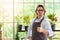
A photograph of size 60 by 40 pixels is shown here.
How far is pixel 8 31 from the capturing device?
169 inches

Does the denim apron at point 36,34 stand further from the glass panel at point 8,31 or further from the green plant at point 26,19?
the glass panel at point 8,31

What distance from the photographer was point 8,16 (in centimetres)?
429

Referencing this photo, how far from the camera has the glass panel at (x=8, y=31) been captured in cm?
428

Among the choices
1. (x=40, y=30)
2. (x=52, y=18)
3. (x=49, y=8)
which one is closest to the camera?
(x=40, y=30)

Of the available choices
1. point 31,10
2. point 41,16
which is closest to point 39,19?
point 41,16

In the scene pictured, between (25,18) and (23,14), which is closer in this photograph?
(25,18)

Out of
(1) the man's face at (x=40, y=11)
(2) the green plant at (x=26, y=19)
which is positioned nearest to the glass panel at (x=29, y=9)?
(2) the green plant at (x=26, y=19)

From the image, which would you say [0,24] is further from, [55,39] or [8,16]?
[55,39]

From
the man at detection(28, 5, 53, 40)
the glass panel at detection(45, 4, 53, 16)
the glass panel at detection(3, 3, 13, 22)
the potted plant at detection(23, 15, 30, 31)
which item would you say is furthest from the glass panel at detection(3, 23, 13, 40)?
the man at detection(28, 5, 53, 40)

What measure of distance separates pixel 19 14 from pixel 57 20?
944mm

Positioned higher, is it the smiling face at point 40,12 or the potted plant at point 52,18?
the smiling face at point 40,12

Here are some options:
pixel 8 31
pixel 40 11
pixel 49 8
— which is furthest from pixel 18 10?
pixel 40 11

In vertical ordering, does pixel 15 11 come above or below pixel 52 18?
above

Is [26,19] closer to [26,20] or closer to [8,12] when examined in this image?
[26,20]
